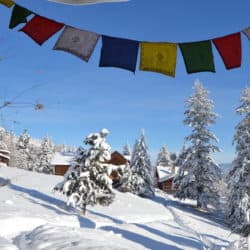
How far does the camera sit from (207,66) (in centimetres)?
702

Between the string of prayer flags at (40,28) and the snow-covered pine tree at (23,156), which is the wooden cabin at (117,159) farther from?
the string of prayer flags at (40,28)

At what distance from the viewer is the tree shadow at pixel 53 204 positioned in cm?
2031

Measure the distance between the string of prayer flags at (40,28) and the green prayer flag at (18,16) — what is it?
0.22m

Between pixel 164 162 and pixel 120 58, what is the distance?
80647 mm

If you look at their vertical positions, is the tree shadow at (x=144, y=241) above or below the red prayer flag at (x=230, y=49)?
below

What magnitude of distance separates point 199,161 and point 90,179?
45.3 ft

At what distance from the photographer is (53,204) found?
84.1 feet

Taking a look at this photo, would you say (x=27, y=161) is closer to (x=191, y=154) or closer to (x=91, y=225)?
(x=191, y=154)

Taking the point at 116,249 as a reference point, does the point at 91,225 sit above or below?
below

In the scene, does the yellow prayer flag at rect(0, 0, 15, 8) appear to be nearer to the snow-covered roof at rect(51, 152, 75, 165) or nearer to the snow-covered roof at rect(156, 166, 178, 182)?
the snow-covered roof at rect(51, 152, 75, 165)

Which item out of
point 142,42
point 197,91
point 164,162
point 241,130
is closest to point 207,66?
point 142,42

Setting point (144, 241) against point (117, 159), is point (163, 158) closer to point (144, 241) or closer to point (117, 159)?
point (117, 159)

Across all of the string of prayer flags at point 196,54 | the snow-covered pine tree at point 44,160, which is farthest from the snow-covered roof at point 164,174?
the string of prayer flags at point 196,54

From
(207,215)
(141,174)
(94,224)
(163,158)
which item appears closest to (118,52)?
(94,224)
